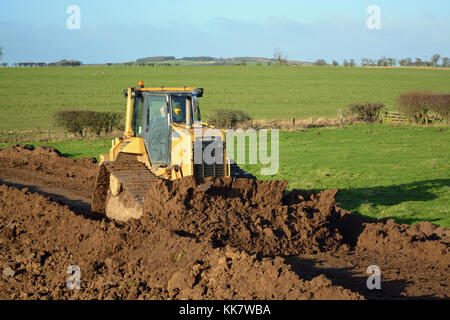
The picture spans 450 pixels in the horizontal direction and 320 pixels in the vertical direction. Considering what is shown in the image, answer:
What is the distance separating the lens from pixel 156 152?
10.9 meters

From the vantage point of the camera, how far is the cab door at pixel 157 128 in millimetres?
10727

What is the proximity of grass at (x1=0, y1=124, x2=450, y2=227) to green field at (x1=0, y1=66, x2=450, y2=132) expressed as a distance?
12.7 meters

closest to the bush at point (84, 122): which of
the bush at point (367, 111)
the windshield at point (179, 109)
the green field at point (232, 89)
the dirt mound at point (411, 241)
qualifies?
the green field at point (232, 89)

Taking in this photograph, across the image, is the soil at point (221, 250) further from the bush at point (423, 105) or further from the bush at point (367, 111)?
the bush at point (367, 111)

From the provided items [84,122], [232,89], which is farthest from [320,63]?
[84,122]

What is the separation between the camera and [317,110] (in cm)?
4816

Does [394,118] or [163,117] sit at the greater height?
[163,117]

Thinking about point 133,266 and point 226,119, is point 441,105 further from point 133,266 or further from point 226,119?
point 133,266

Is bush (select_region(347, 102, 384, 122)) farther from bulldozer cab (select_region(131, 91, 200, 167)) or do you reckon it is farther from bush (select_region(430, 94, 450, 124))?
bulldozer cab (select_region(131, 91, 200, 167))

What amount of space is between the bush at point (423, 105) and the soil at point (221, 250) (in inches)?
952

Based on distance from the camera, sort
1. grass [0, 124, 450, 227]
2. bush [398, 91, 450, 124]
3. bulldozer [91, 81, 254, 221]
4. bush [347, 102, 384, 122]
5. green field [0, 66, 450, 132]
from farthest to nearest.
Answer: green field [0, 66, 450, 132] → bush [347, 102, 384, 122] → bush [398, 91, 450, 124] → grass [0, 124, 450, 227] → bulldozer [91, 81, 254, 221]

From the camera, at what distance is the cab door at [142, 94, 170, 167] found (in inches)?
→ 422

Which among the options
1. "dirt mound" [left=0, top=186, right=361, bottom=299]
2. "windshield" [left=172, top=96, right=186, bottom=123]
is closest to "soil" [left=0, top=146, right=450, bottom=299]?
"dirt mound" [left=0, top=186, right=361, bottom=299]

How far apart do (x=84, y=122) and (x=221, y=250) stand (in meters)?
22.1
